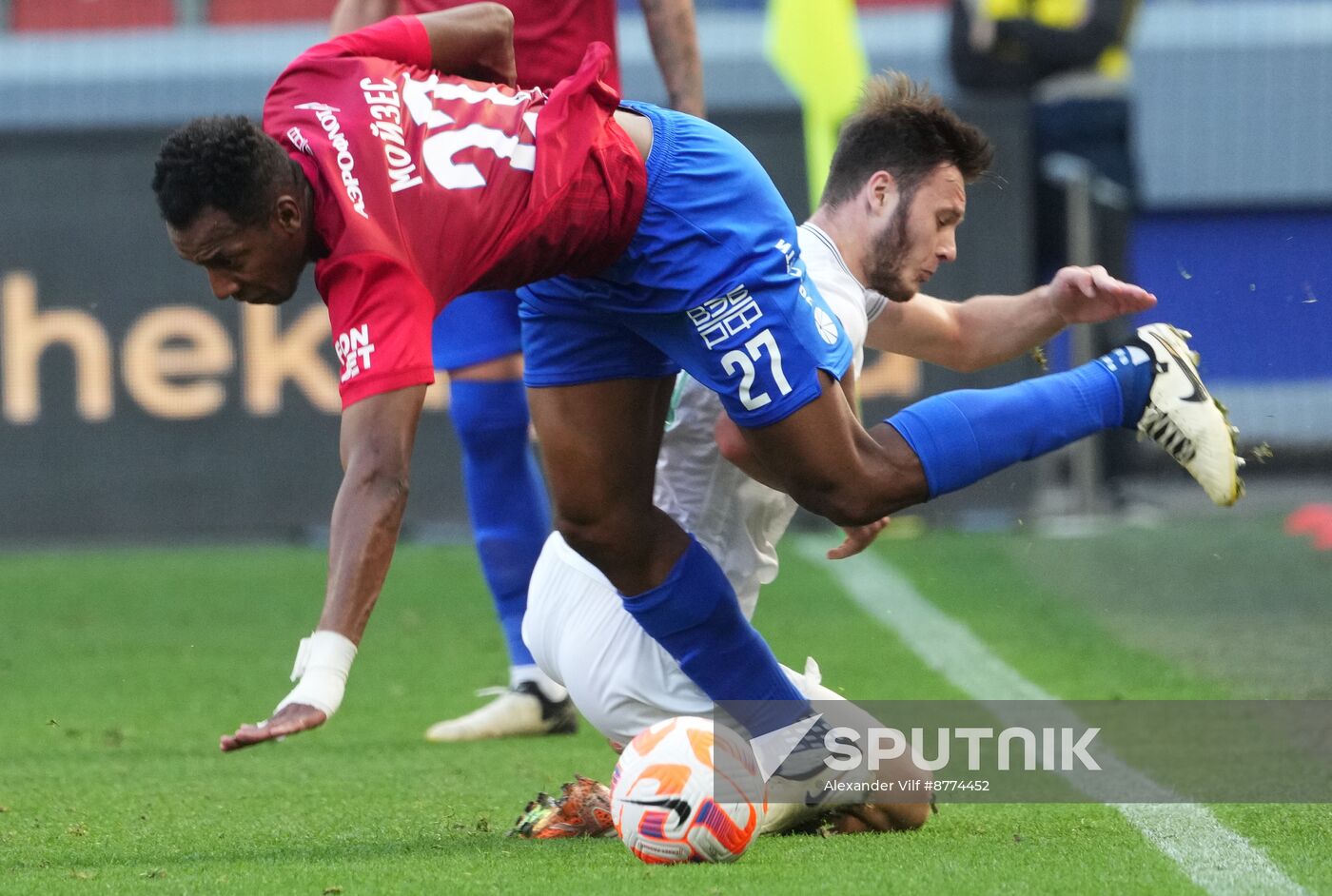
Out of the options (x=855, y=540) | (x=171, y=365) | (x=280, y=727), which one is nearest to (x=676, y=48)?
(x=855, y=540)

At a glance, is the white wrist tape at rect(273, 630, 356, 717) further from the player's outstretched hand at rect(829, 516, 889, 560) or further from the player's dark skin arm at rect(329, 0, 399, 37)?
the player's dark skin arm at rect(329, 0, 399, 37)

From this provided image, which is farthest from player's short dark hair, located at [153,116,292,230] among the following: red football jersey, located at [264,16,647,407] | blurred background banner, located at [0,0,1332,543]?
blurred background banner, located at [0,0,1332,543]

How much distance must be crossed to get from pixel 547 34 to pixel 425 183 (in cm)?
188

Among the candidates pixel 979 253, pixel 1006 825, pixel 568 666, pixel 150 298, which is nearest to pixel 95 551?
pixel 150 298

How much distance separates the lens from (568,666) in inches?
156

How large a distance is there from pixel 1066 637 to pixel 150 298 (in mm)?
4873

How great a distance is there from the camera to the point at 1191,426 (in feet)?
12.9

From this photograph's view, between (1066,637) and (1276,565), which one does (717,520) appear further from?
(1276,565)

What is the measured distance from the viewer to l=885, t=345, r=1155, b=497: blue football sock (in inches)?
151

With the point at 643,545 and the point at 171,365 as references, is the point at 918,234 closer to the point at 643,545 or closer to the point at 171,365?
the point at 643,545

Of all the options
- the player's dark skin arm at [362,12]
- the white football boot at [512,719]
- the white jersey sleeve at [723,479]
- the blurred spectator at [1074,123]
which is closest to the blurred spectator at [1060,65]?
the blurred spectator at [1074,123]

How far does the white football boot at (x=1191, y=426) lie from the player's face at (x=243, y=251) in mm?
1675

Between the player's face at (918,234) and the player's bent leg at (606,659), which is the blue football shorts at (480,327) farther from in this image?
the player's face at (918,234)

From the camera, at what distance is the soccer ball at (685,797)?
333cm
